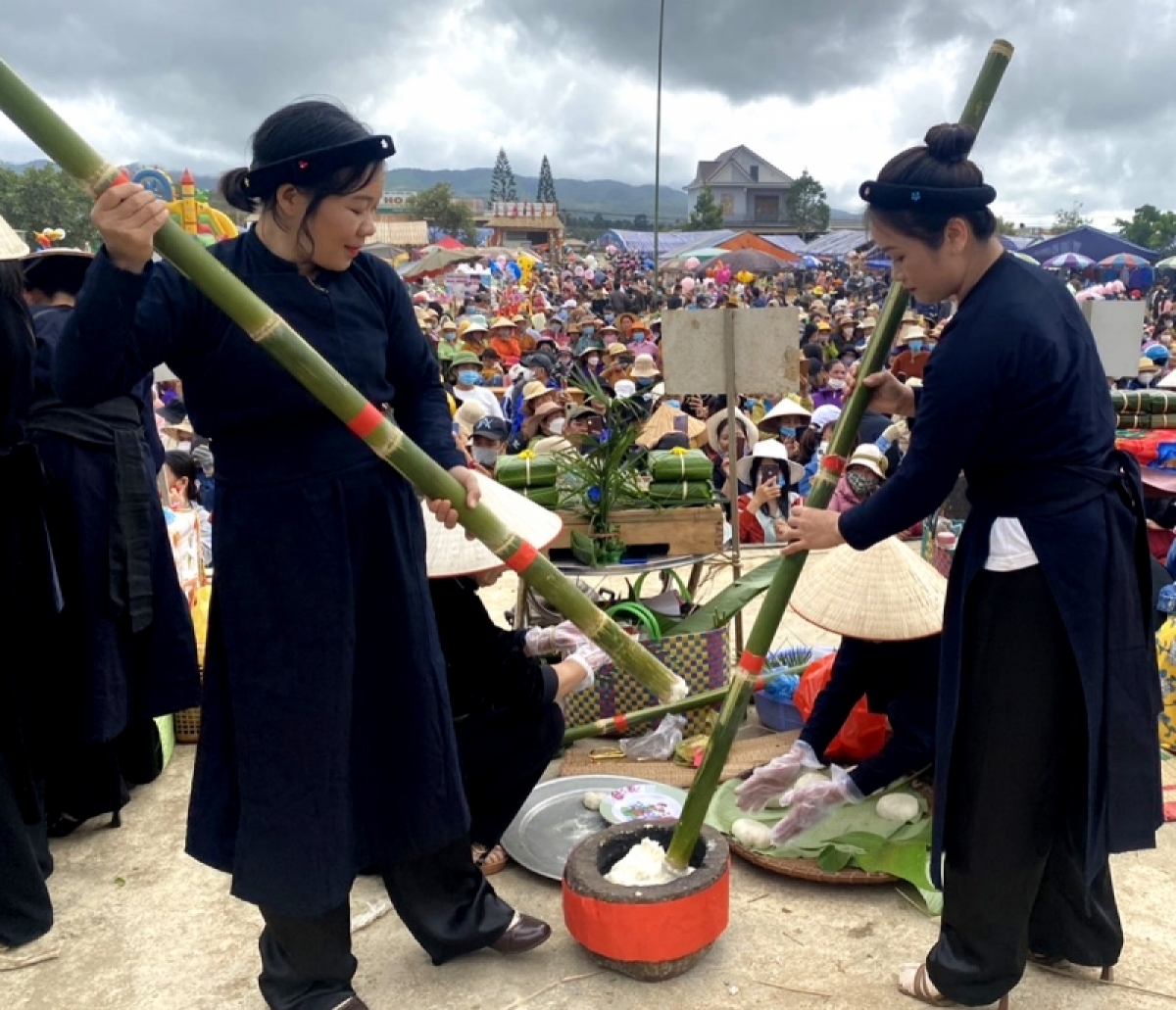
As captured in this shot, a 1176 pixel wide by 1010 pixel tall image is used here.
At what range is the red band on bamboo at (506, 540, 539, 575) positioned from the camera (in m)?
2.23

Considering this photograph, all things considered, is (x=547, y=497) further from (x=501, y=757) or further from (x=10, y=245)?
(x=10, y=245)

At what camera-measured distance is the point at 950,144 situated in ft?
7.22

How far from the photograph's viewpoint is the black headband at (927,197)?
7.13ft

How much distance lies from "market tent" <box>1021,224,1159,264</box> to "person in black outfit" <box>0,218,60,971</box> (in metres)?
27.9

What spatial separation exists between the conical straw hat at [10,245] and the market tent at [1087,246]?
1099 inches

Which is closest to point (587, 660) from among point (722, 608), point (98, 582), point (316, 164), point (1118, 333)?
point (722, 608)

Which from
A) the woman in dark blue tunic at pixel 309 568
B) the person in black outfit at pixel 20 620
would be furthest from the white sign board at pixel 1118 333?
the person in black outfit at pixel 20 620

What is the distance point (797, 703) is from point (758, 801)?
0.63m

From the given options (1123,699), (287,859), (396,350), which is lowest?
(287,859)

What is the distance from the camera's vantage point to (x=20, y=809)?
10.2ft

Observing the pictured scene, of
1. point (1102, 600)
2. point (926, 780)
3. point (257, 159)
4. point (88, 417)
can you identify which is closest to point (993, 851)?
point (1102, 600)

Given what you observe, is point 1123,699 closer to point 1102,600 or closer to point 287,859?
point 1102,600

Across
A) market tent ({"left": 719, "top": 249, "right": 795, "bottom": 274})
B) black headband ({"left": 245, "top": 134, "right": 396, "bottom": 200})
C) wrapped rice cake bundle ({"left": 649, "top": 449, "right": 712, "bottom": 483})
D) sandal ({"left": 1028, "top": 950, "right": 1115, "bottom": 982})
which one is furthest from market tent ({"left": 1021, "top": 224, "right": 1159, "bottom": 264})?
black headband ({"left": 245, "top": 134, "right": 396, "bottom": 200})

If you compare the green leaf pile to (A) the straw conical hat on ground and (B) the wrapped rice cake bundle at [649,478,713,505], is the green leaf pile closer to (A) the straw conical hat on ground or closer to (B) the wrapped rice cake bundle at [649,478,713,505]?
(B) the wrapped rice cake bundle at [649,478,713,505]
